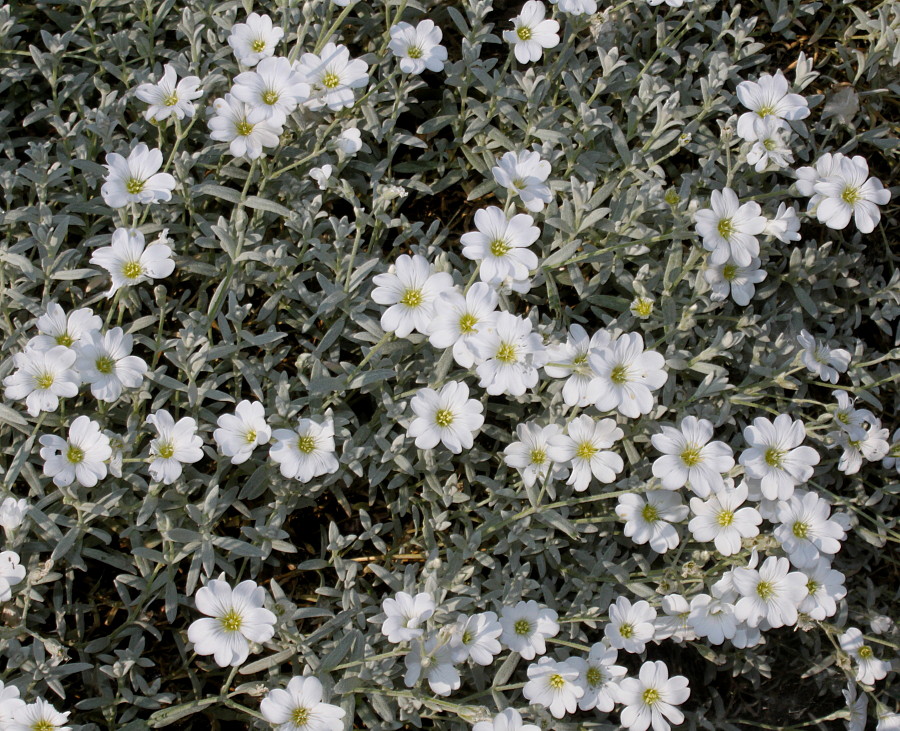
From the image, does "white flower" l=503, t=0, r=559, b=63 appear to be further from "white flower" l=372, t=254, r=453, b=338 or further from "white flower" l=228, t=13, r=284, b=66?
"white flower" l=372, t=254, r=453, b=338

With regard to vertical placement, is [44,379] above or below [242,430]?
above

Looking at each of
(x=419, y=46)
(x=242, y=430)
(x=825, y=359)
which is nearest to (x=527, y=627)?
(x=242, y=430)

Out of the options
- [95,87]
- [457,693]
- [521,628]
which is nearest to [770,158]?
[521,628]

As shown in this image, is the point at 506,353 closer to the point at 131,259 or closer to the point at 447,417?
the point at 447,417

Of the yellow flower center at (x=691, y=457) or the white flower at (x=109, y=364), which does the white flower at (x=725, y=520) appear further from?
the white flower at (x=109, y=364)

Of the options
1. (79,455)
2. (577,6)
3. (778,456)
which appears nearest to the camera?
(79,455)

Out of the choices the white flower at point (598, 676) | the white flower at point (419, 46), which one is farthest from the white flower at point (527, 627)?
the white flower at point (419, 46)

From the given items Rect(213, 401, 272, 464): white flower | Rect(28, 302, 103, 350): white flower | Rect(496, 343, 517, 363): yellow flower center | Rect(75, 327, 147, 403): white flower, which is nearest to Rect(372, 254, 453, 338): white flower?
Rect(496, 343, 517, 363): yellow flower center
